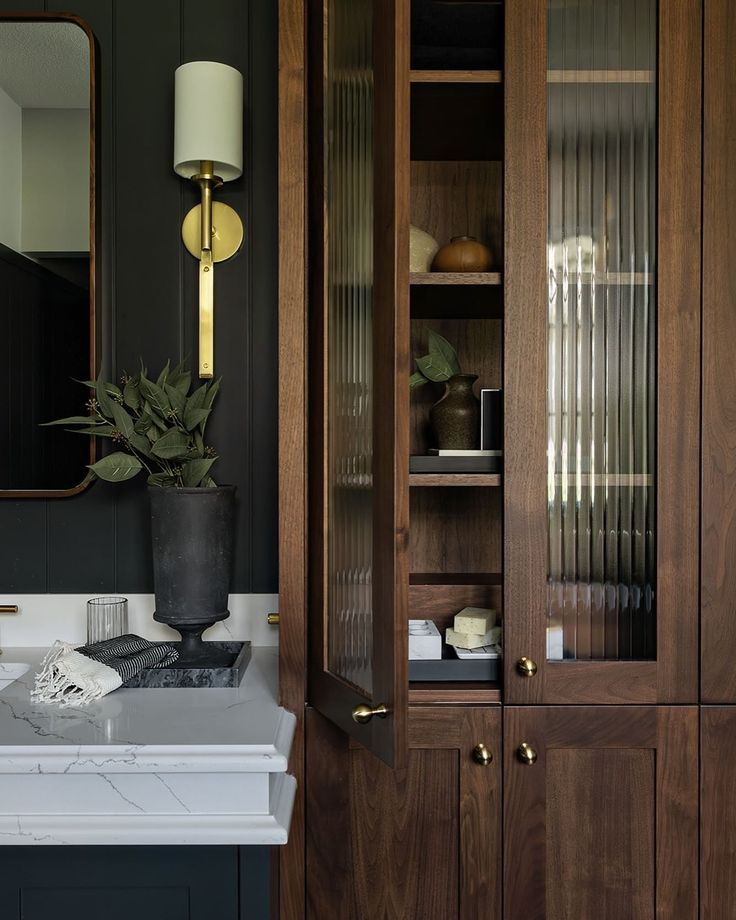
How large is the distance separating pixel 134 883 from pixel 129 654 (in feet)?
1.31

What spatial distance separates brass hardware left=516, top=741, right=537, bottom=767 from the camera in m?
1.35

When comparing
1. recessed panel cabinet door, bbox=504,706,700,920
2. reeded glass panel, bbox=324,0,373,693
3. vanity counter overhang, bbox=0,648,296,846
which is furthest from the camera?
recessed panel cabinet door, bbox=504,706,700,920

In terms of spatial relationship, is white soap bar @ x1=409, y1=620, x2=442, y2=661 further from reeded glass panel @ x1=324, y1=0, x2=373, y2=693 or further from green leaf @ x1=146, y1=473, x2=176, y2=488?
green leaf @ x1=146, y1=473, x2=176, y2=488

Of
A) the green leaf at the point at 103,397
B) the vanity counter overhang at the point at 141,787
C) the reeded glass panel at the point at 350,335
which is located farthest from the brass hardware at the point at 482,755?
the green leaf at the point at 103,397

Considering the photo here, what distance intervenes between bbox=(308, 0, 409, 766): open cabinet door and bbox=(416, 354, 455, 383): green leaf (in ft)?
0.70

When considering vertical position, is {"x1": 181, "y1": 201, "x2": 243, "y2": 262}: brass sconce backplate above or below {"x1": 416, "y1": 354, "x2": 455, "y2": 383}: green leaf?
above

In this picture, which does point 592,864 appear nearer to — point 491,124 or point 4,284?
point 491,124

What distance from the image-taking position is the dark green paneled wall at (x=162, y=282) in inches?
69.7

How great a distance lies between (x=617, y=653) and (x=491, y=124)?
1015 mm

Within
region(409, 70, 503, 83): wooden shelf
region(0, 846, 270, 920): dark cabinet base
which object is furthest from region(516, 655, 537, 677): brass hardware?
region(409, 70, 503, 83): wooden shelf

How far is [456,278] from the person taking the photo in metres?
1.39

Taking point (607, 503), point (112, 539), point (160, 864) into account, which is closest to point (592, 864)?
point (607, 503)

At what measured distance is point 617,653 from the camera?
1.39 meters

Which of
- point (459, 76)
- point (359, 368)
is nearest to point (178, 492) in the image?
point (359, 368)
